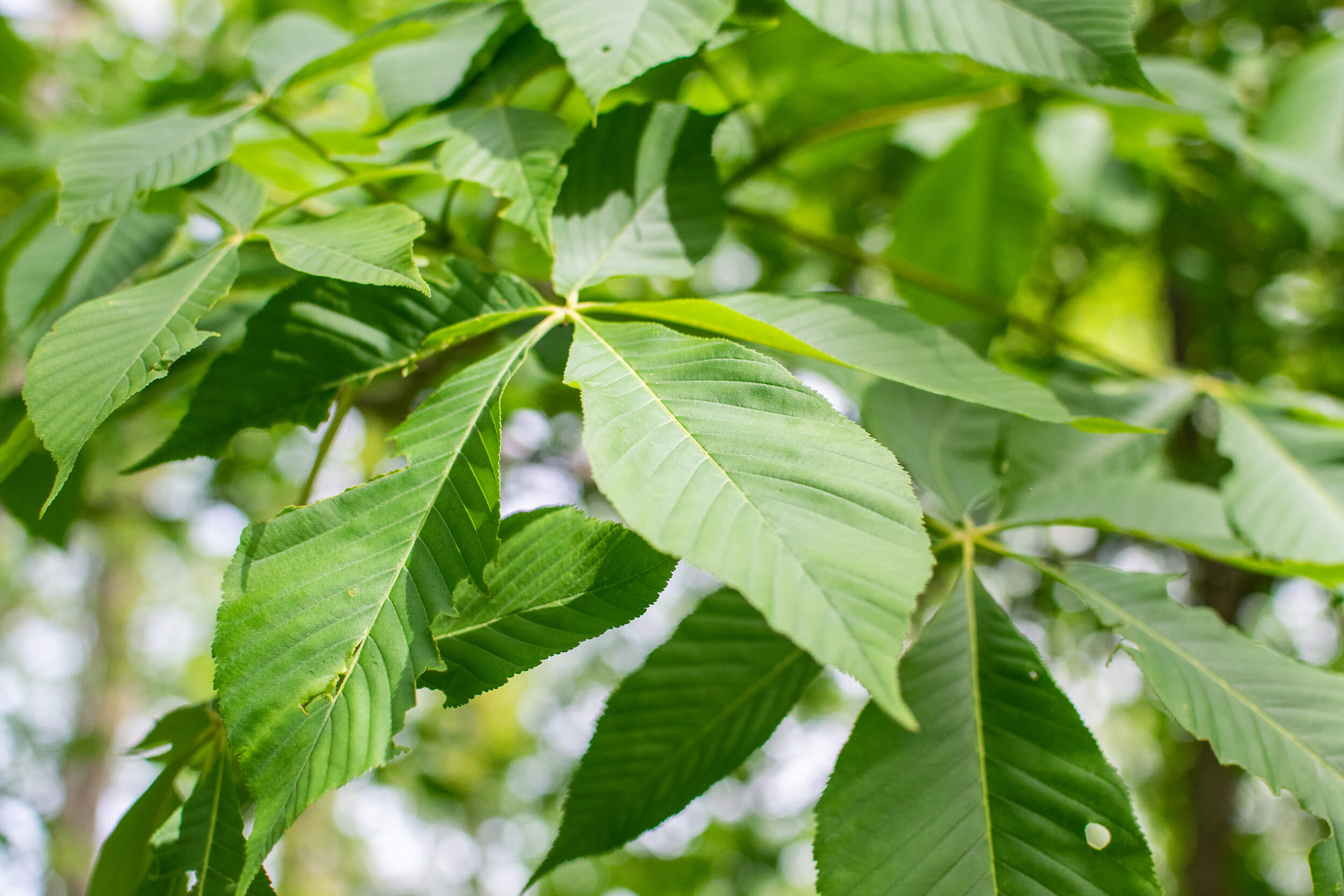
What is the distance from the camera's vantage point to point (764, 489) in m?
0.51

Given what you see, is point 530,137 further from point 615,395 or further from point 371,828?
point 371,828

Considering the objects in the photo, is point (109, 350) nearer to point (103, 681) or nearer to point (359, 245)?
point (359, 245)

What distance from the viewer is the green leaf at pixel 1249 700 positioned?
0.65m

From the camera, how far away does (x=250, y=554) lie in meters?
0.55

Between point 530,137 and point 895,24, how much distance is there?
0.34 meters

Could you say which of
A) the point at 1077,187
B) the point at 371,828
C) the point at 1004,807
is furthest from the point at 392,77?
the point at 371,828

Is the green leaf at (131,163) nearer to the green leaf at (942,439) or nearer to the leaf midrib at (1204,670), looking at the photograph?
the green leaf at (942,439)

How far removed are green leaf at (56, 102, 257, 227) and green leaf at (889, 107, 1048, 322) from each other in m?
1.10

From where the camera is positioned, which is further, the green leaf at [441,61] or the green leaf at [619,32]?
the green leaf at [441,61]

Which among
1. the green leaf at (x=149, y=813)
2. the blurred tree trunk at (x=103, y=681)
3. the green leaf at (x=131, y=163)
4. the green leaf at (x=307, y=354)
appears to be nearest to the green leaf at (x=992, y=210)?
the green leaf at (x=307, y=354)

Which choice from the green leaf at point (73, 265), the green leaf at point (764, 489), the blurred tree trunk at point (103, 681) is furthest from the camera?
the blurred tree trunk at point (103, 681)

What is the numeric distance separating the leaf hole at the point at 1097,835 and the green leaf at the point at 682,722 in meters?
0.24

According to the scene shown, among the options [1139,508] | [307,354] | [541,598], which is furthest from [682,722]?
[1139,508]

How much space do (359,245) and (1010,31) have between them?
1.92 feet
